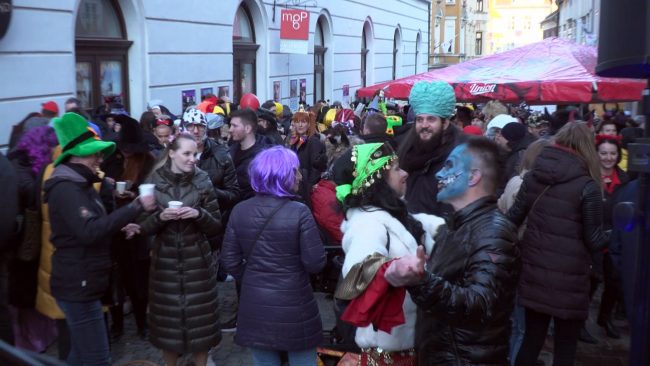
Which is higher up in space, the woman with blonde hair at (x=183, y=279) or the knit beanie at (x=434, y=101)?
the knit beanie at (x=434, y=101)

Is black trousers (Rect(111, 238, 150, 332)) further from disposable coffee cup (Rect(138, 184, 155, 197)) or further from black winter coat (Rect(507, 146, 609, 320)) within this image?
black winter coat (Rect(507, 146, 609, 320))

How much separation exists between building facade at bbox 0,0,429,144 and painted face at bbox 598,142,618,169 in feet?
22.0

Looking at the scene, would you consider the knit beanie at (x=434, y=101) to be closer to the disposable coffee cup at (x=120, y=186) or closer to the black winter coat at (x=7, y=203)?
the disposable coffee cup at (x=120, y=186)

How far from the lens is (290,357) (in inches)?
152

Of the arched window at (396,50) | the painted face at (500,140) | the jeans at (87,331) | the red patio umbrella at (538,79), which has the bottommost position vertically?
the jeans at (87,331)

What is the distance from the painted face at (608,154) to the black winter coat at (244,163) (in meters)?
3.12

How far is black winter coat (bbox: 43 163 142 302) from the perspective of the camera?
3770 millimetres

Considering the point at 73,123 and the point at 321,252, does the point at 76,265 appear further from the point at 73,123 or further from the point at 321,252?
the point at 321,252

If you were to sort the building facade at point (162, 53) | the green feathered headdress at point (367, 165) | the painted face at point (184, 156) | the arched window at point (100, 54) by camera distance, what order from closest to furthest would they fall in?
the green feathered headdress at point (367, 165) < the painted face at point (184, 156) < the building facade at point (162, 53) < the arched window at point (100, 54)

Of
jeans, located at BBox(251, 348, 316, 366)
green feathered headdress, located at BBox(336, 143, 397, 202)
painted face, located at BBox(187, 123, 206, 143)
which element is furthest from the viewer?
painted face, located at BBox(187, 123, 206, 143)

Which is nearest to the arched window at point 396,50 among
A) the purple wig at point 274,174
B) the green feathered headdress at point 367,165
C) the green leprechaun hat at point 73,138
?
the purple wig at point 274,174

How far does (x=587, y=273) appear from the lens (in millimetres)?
4133

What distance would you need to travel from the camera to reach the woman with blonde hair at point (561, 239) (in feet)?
13.3

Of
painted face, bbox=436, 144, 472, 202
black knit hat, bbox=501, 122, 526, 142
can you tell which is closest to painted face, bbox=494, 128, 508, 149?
black knit hat, bbox=501, 122, 526, 142
